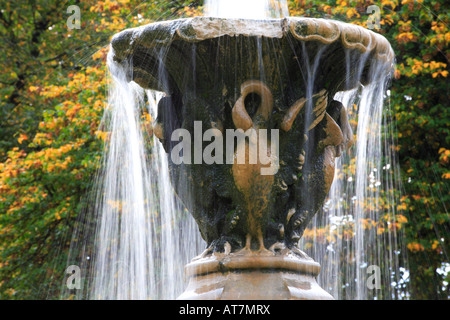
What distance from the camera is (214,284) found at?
15.8 ft

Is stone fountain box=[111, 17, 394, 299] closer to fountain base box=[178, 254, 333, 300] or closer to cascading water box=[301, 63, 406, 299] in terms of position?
fountain base box=[178, 254, 333, 300]

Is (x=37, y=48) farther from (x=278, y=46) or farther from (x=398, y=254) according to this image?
(x=278, y=46)

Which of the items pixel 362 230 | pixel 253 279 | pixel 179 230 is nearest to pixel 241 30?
pixel 253 279

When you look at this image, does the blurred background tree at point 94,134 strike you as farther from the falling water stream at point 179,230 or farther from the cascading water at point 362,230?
the falling water stream at point 179,230

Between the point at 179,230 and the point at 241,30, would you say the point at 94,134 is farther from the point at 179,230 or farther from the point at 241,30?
the point at 241,30

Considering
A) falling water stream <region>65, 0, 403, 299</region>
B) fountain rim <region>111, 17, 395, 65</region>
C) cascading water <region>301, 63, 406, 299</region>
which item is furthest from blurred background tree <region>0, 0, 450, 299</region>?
fountain rim <region>111, 17, 395, 65</region>

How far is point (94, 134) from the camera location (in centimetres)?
1163

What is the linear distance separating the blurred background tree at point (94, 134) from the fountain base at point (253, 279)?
5.40m

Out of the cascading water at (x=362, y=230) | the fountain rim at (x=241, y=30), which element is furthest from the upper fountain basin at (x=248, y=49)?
the cascading water at (x=362, y=230)

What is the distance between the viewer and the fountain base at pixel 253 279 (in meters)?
4.69

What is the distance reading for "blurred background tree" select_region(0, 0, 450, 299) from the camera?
1027 centimetres

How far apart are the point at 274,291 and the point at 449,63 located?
6.87 meters

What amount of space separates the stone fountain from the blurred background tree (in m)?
5.08

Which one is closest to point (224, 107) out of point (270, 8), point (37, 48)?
point (270, 8)
